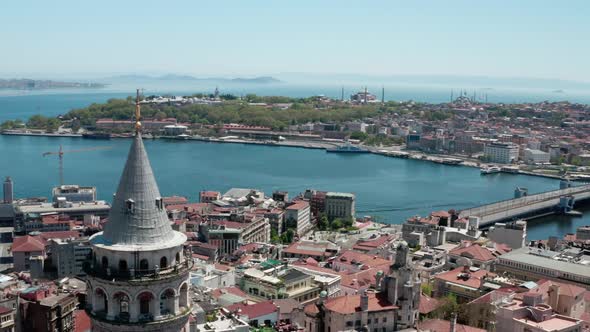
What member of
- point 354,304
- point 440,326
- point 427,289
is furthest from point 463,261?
point 354,304

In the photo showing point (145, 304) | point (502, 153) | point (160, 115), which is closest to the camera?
point (145, 304)

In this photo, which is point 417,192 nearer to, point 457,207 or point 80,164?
point 457,207

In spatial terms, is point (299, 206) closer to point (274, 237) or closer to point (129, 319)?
point (274, 237)

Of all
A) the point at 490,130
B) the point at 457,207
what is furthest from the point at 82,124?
the point at 457,207

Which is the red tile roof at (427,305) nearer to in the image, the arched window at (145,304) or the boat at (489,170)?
the arched window at (145,304)

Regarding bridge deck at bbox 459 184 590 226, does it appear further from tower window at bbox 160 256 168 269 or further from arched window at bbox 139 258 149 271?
arched window at bbox 139 258 149 271

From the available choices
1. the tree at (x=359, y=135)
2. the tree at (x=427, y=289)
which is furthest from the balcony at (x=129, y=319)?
the tree at (x=359, y=135)
